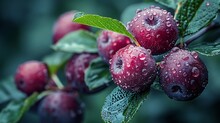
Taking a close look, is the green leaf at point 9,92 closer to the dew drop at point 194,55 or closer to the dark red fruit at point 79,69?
the dark red fruit at point 79,69

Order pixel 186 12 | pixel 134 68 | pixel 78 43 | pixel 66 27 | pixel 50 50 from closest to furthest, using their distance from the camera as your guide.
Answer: pixel 134 68, pixel 186 12, pixel 78 43, pixel 66 27, pixel 50 50

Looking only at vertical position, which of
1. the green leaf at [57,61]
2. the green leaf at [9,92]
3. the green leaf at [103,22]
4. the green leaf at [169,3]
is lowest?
the green leaf at [9,92]

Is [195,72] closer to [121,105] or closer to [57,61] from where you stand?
[121,105]

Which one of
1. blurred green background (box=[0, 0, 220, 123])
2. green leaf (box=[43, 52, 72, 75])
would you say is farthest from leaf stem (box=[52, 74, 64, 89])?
blurred green background (box=[0, 0, 220, 123])

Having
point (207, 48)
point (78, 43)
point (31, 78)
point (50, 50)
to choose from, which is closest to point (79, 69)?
point (78, 43)

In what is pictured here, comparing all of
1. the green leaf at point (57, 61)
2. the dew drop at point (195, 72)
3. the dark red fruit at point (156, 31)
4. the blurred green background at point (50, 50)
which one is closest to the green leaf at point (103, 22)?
the dark red fruit at point (156, 31)

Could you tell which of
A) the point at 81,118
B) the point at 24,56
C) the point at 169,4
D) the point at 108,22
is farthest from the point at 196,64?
the point at 24,56
